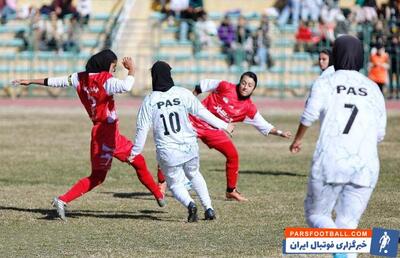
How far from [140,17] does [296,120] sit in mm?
11328

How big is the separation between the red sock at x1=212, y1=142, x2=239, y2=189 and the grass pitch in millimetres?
273

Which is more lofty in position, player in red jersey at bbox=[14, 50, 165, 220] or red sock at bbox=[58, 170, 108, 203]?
player in red jersey at bbox=[14, 50, 165, 220]

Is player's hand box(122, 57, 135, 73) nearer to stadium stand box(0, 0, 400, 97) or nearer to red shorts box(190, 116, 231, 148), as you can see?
red shorts box(190, 116, 231, 148)

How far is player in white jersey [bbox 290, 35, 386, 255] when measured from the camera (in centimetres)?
896

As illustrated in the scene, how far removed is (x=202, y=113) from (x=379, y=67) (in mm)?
20241

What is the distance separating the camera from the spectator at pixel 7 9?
124 ft

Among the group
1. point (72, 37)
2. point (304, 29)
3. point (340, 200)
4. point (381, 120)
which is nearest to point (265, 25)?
point (304, 29)

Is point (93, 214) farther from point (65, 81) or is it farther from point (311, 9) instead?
point (311, 9)

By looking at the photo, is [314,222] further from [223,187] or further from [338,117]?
[223,187]

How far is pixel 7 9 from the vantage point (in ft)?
125

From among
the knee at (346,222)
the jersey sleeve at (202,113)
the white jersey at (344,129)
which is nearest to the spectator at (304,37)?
the jersey sleeve at (202,113)

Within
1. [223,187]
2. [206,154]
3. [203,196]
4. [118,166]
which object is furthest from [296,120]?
[203,196]

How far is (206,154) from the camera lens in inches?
857

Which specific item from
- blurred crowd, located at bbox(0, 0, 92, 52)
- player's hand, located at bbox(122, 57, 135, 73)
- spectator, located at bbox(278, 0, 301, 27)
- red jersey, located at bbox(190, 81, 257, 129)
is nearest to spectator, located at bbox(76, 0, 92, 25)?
blurred crowd, located at bbox(0, 0, 92, 52)
